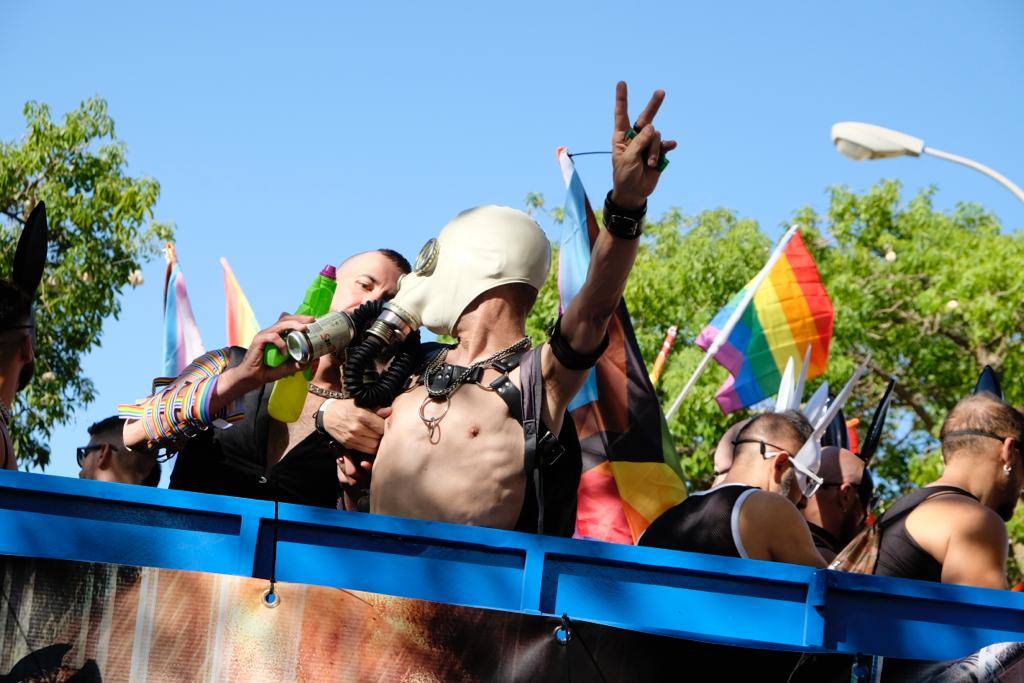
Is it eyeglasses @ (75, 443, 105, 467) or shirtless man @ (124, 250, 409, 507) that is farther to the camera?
eyeglasses @ (75, 443, 105, 467)

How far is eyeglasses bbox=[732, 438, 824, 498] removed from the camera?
4617 mm

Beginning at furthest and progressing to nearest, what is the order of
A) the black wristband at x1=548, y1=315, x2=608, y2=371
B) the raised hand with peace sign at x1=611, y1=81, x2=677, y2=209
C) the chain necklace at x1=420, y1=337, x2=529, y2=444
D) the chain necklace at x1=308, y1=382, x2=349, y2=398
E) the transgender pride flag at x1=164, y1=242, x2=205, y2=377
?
the transgender pride flag at x1=164, y1=242, x2=205, y2=377, the chain necklace at x1=308, y1=382, x2=349, y2=398, the chain necklace at x1=420, y1=337, x2=529, y2=444, the black wristband at x1=548, y1=315, x2=608, y2=371, the raised hand with peace sign at x1=611, y1=81, x2=677, y2=209

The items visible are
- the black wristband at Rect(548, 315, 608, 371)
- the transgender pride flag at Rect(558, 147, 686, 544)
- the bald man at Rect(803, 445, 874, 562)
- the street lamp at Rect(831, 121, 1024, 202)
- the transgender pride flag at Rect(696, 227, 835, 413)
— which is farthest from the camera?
the street lamp at Rect(831, 121, 1024, 202)

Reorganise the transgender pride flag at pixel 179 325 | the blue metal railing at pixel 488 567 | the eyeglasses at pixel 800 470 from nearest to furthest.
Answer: the blue metal railing at pixel 488 567, the eyeglasses at pixel 800 470, the transgender pride flag at pixel 179 325

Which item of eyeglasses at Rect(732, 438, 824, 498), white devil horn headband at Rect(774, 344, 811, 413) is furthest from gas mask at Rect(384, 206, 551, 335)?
white devil horn headband at Rect(774, 344, 811, 413)

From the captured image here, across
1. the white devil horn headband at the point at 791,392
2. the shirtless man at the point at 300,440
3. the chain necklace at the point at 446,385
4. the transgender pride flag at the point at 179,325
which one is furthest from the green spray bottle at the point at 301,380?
the transgender pride flag at the point at 179,325

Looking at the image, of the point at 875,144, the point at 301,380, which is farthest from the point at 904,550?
the point at 875,144

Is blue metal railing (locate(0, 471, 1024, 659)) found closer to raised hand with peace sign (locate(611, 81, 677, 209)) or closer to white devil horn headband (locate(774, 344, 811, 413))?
raised hand with peace sign (locate(611, 81, 677, 209))

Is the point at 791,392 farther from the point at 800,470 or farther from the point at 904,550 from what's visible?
the point at 904,550

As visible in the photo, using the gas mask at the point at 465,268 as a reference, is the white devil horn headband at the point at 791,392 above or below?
above

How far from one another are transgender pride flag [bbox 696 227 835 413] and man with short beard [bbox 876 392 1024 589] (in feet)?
14.8

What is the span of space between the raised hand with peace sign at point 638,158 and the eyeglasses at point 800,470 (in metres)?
1.74

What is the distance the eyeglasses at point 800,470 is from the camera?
462cm

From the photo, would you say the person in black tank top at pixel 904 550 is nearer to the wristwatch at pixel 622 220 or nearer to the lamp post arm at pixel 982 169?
the wristwatch at pixel 622 220
